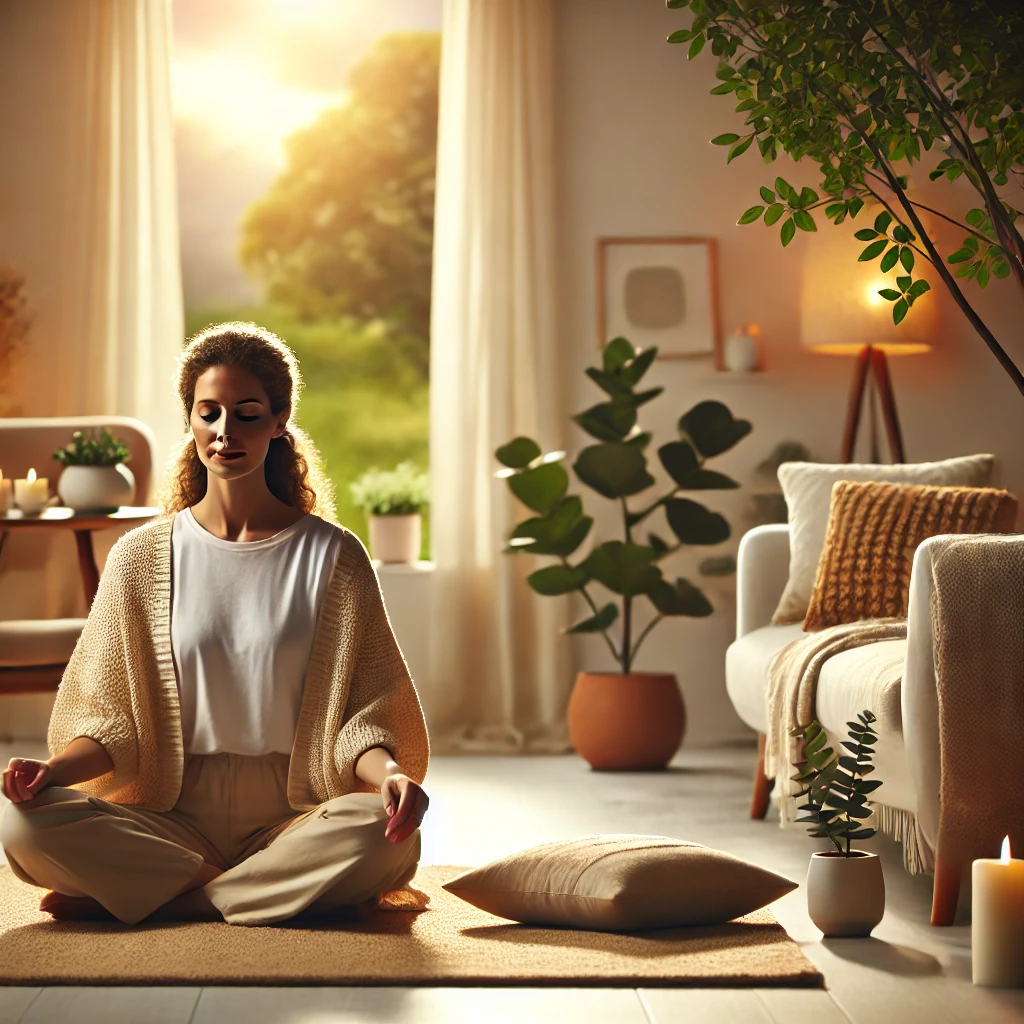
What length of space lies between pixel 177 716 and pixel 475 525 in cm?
261

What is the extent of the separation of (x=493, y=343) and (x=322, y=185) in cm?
95

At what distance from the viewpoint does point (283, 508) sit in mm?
2359

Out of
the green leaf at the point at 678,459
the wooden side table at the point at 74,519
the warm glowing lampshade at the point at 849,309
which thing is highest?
the warm glowing lampshade at the point at 849,309

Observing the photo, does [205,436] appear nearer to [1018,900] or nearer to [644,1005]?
[644,1005]

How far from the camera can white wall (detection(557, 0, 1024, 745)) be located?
4867mm

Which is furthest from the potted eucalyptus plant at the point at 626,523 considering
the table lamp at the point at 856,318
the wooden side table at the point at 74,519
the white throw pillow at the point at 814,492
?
the wooden side table at the point at 74,519

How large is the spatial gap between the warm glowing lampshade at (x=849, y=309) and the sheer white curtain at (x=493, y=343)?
2.73ft

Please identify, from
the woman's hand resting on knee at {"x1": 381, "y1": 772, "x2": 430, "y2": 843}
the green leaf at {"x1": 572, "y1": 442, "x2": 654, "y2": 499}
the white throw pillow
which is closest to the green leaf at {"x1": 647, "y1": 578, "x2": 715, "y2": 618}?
the green leaf at {"x1": 572, "y1": 442, "x2": 654, "y2": 499}

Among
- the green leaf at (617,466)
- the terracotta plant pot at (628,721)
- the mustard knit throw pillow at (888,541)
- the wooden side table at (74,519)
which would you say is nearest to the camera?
the mustard knit throw pillow at (888,541)

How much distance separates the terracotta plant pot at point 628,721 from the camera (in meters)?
4.22

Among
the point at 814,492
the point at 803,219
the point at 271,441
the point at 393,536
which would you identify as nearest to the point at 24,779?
the point at 271,441

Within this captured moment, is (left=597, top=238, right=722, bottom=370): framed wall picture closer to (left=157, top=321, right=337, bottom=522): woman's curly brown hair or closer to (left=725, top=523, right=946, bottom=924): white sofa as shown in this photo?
(left=725, top=523, right=946, bottom=924): white sofa

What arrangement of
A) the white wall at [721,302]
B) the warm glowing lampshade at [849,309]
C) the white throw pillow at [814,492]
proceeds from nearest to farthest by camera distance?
the white throw pillow at [814,492]
the warm glowing lampshade at [849,309]
the white wall at [721,302]

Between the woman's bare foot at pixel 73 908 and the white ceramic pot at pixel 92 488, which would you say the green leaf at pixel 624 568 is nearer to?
the white ceramic pot at pixel 92 488
